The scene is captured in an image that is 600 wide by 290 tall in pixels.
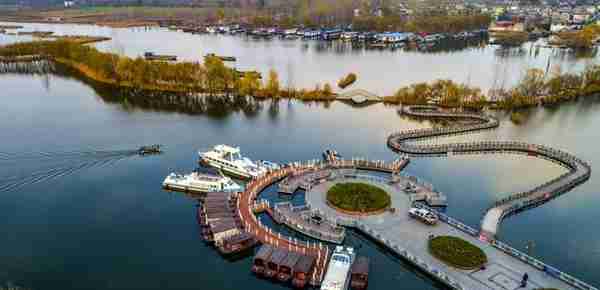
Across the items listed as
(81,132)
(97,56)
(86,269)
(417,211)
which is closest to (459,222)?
(417,211)

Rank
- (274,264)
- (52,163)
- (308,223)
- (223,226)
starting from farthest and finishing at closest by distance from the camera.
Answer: (52,163) < (308,223) < (223,226) < (274,264)

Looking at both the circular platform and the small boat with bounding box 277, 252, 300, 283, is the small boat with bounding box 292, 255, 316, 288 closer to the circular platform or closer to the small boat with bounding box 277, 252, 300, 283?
the small boat with bounding box 277, 252, 300, 283

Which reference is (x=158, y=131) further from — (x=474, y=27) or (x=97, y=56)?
(x=474, y=27)

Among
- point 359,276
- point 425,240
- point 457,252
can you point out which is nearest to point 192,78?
point 425,240

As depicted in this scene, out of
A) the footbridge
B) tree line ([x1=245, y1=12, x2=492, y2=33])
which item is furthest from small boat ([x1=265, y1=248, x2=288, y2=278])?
tree line ([x1=245, y1=12, x2=492, y2=33])

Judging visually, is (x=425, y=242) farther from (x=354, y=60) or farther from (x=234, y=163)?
(x=354, y=60)
